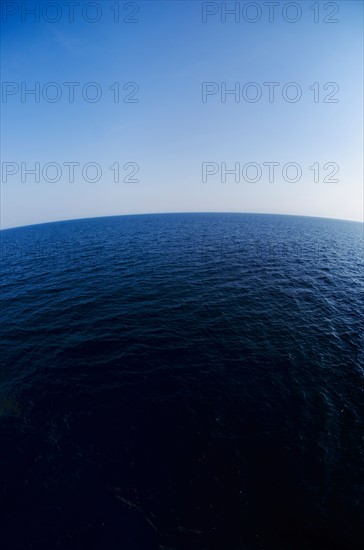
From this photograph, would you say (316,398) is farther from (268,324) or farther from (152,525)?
(152,525)

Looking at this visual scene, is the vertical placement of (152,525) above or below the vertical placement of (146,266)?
below

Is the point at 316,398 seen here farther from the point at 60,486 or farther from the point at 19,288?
the point at 19,288

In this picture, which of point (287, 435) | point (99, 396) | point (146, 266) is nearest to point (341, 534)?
point (287, 435)

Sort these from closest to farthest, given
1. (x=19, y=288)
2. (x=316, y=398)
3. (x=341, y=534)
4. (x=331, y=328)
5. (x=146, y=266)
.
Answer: (x=341, y=534)
(x=316, y=398)
(x=331, y=328)
(x=19, y=288)
(x=146, y=266)

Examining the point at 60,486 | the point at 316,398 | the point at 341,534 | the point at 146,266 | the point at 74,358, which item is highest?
the point at 146,266

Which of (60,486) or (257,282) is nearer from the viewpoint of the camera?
(60,486)

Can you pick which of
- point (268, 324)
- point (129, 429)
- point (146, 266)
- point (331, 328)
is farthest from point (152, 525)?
point (146, 266)

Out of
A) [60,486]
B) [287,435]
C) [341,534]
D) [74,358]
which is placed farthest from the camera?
[74,358]
